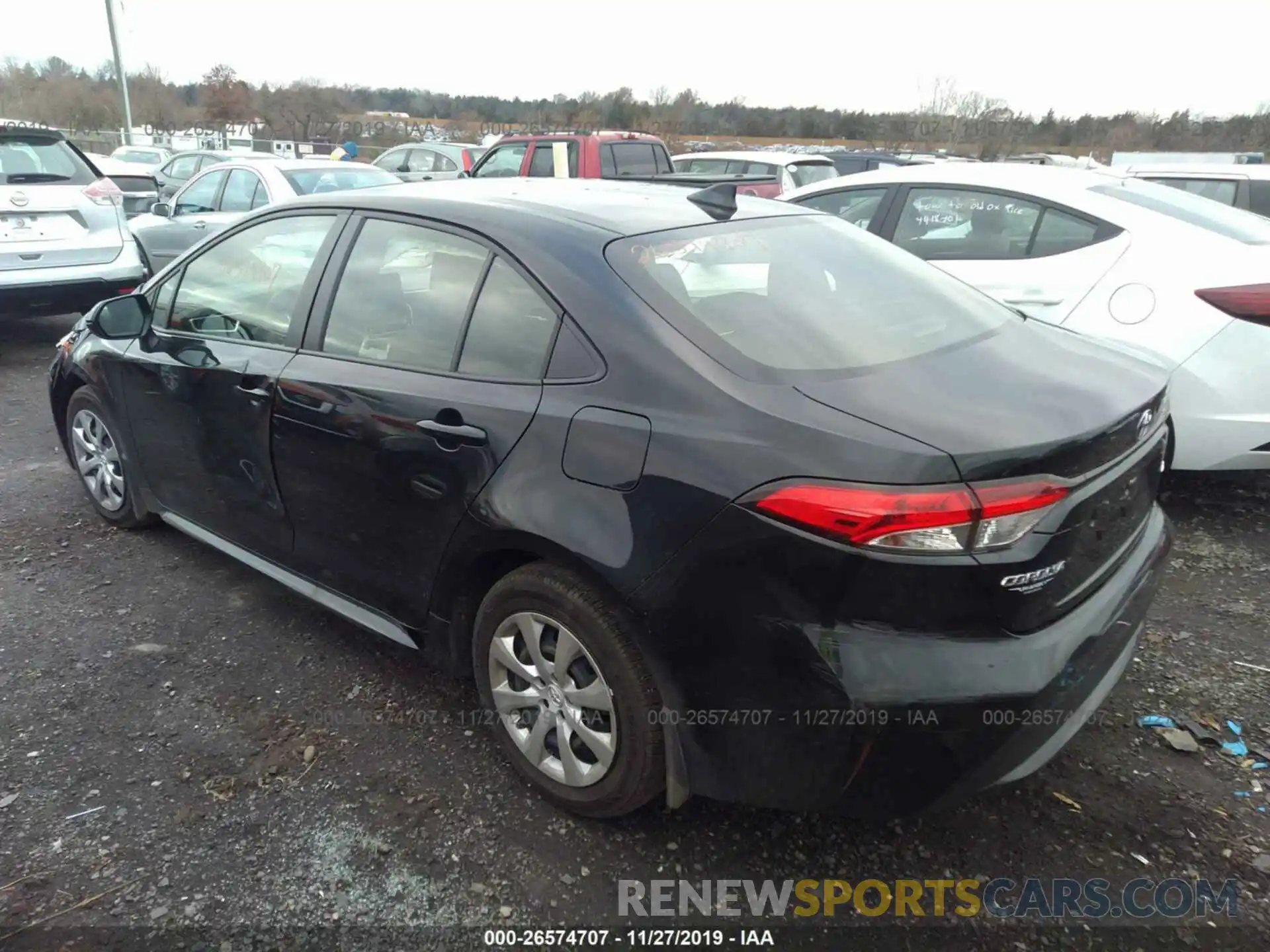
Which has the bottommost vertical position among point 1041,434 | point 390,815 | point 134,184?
point 390,815

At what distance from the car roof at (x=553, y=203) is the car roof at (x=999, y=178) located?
2205mm

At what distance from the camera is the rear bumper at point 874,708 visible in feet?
6.05

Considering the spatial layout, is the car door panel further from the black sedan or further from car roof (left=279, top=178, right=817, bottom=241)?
car roof (left=279, top=178, right=817, bottom=241)

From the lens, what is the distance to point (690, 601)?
2.00 metres

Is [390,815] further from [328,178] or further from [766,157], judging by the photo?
[766,157]

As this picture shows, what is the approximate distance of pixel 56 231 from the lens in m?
7.08

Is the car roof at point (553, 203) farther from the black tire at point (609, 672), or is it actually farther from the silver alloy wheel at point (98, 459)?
the silver alloy wheel at point (98, 459)

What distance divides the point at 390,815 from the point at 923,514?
1.69 meters

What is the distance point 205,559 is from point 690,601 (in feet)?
9.34

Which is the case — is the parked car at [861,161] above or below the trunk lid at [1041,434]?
above

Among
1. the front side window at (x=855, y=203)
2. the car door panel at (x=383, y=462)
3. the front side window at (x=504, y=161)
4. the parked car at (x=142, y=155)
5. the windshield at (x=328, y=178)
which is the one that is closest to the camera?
the car door panel at (x=383, y=462)

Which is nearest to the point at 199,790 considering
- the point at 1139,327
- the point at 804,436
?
the point at 804,436
